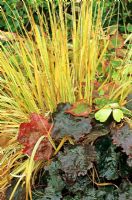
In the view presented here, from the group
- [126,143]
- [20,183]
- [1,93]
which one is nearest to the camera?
[126,143]

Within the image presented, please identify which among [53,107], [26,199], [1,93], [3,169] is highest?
[1,93]

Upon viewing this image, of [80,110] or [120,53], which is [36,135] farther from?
[120,53]

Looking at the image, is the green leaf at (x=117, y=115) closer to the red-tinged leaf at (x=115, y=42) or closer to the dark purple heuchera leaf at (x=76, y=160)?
the dark purple heuchera leaf at (x=76, y=160)

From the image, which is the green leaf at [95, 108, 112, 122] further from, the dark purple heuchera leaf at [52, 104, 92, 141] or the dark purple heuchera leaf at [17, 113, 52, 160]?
the dark purple heuchera leaf at [17, 113, 52, 160]

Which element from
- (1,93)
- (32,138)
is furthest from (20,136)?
(1,93)

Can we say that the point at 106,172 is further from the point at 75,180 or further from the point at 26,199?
the point at 26,199

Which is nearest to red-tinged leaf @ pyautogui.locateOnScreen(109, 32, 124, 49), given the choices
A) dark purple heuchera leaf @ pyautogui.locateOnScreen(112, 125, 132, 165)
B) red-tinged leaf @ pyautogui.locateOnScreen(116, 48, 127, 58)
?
red-tinged leaf @ pyautogui.locateOnScreen(116, 48, 127, 58)
